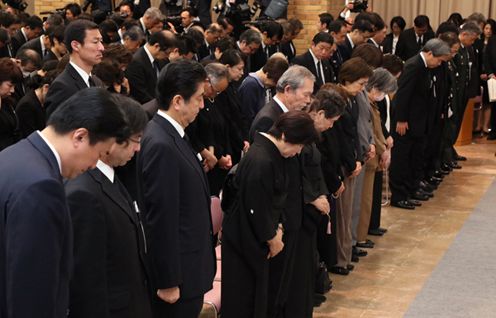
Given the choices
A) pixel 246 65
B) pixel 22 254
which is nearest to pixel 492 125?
pixel 246 65

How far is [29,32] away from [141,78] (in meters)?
3.76

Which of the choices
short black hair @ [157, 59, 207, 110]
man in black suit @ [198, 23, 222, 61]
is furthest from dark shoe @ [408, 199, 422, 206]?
short black hair @ [157, 59, 207, 110]

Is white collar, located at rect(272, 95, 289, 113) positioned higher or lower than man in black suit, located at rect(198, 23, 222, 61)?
higher

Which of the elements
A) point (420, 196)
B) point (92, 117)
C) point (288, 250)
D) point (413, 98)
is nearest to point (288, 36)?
point (413, 98)

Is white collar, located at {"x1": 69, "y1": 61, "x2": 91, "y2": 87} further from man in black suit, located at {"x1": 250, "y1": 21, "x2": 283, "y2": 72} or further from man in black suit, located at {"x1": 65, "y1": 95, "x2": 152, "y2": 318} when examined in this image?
man in black suit, located at {"x1": 250, "y1": 21, "x2": 283, "y2": 72}

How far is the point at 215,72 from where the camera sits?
6.21 meters

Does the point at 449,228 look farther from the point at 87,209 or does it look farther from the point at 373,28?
the point at 87,209

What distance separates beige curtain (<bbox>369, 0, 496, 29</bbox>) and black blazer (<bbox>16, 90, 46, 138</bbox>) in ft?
34.7

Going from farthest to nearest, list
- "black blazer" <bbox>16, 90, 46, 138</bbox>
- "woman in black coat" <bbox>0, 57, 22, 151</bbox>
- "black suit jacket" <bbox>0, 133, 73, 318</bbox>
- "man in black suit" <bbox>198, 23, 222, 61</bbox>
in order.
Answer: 1. "man in black suit" <bbox>198, 23, 222, 61</bbox>
2. "black blazer" <bbox>16, 90, 46, 138</bbox>
3. "woman in black coat" <bbox>0, 57, 22, 151</bbox>
4. "black suit jacket" <bbox>0, 133, 73, 318</bbox>

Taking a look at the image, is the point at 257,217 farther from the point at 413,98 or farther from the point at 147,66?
the point at 413,98

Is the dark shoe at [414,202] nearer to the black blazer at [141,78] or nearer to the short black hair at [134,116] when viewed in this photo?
the black blazer at [141,78]

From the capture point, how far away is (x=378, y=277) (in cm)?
633

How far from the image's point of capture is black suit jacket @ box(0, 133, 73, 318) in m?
2.32

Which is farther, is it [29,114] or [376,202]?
[376,202]
